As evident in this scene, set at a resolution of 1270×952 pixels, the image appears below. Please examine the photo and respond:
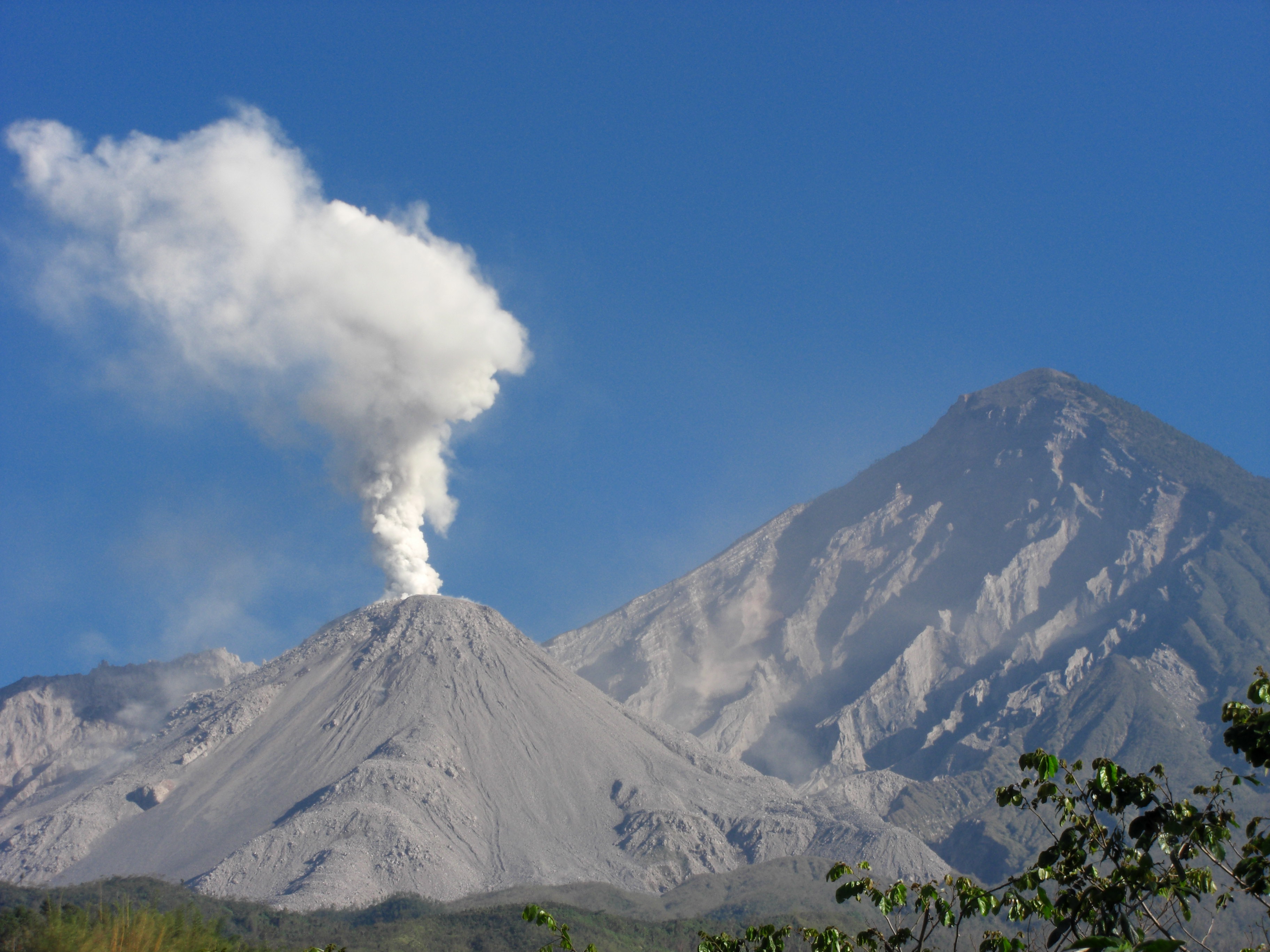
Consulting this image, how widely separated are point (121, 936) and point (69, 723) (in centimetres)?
18587

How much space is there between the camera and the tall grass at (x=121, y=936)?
→ 20.9 m

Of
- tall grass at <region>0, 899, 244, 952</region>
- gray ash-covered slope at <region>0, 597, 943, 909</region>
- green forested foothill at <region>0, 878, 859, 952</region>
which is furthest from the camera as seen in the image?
gray ash-covered slope at <region>0, 597, 943, 909</region>

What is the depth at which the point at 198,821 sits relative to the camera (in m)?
124

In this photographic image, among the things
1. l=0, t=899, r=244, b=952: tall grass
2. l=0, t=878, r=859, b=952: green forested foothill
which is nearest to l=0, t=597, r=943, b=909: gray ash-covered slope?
l=0, t=878, r=859, b=952: green forested foothill

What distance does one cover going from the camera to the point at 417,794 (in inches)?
4877

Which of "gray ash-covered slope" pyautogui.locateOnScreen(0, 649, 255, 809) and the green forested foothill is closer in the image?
the green forested foothill

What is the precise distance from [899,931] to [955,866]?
15042 cm

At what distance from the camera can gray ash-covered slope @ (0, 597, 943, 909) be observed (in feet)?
378

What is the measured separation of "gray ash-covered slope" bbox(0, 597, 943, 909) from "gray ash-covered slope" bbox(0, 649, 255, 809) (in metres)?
14.4

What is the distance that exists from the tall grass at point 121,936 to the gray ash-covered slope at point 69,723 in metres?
148

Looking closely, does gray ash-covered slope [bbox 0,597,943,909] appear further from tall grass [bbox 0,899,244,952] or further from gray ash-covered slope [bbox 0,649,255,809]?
tall grass [bbox 0,899,244,952]

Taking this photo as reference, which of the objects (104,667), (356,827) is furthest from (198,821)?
(104,667)

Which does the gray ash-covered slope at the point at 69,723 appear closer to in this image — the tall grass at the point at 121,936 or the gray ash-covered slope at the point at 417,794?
the gray ash-covered slope at the point at 417,794

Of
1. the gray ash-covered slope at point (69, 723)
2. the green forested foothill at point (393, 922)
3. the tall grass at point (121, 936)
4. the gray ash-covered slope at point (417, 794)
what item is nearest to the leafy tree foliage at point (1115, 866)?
the tall grass at point (121, 936)
